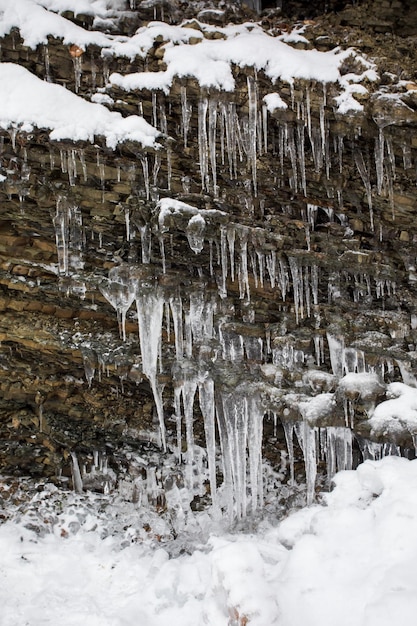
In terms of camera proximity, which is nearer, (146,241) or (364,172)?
(146,241)

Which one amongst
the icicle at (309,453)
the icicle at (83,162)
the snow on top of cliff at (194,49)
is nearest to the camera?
the icicle at (83,162)

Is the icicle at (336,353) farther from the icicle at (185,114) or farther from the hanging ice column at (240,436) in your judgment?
the icicle at (185,114)

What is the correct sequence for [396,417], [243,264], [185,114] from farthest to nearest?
1. [243,264]
2. [185,114]
3. [396,417]

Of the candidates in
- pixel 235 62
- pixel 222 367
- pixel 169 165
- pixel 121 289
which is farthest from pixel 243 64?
pixel 222 367

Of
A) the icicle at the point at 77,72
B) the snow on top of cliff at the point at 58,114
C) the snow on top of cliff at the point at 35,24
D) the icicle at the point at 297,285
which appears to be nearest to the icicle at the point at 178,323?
the icicle at the point at 297,285

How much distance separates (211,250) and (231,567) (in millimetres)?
3413

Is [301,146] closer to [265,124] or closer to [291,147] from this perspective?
[291,147]

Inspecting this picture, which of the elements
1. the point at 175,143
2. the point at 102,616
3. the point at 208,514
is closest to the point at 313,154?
the point at 175,143

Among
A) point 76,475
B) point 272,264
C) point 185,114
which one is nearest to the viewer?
point 185,114

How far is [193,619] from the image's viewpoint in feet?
12.7

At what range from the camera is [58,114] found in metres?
5.02

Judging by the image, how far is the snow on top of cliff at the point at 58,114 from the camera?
4855 millimetres

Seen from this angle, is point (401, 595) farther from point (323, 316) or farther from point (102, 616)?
point (323, 316)

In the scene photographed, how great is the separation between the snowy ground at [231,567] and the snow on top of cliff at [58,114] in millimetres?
3951
